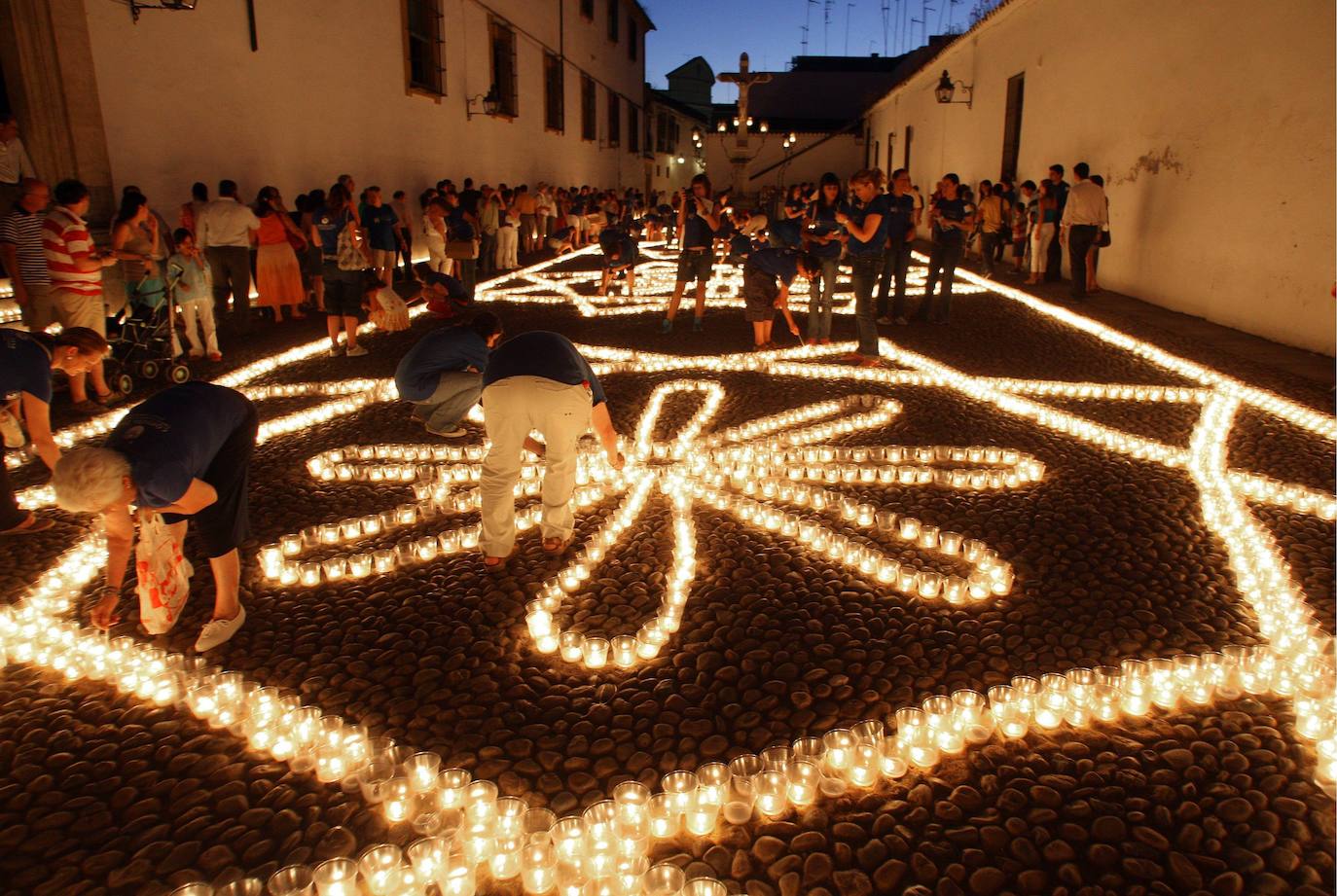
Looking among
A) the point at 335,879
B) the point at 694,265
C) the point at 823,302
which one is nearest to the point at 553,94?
the point at 694,265

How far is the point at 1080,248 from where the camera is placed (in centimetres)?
1237

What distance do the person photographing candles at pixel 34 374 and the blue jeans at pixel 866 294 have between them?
19.4 ft

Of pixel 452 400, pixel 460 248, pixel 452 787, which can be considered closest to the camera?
pixel 452 787

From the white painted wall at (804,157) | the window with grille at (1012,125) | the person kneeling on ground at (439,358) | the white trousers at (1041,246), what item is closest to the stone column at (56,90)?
the person kneeling on ground at (439,358)

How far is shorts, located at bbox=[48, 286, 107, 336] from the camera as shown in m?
6.79

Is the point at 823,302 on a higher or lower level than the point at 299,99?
lower

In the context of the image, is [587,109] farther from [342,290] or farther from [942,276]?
[342,290]

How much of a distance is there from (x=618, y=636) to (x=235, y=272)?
8.51m

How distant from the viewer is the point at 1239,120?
9.90m

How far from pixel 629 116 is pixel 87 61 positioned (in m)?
30.0

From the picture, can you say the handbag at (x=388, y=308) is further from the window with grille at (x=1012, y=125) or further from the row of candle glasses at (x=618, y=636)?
the window with grille at (x=1012, y=125)

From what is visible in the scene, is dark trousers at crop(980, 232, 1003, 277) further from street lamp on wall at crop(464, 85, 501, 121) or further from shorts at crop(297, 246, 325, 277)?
street lamp on wall at crop(464, 85, 501, 121)

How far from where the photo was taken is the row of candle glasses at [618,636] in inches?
142

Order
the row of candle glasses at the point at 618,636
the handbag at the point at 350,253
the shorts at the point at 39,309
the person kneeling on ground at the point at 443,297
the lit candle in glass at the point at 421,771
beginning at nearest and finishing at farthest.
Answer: the lit candle in glass at the point at 421,771 < the row of candle glasses at the point at 618,636 < the person kneeling on ground at the point at 443,297 < the shorts at the point at 39,309 < the handbag at the point at 350,253
